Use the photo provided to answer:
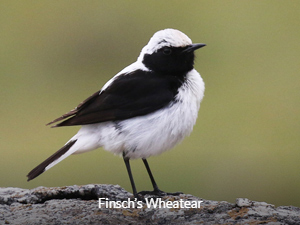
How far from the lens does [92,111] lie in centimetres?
565

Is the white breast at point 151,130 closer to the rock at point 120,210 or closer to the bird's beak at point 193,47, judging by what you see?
the bird's beak at point 193,47

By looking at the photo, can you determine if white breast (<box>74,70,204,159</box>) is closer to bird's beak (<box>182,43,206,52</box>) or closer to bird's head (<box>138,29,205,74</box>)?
bird's head (<box>138,29,205,74</box>)

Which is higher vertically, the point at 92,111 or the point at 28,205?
the point at 92,111

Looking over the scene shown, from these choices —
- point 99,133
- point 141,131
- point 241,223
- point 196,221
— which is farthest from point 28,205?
point 241,223

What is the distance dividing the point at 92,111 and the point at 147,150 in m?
0.70

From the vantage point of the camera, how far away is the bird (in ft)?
18.4

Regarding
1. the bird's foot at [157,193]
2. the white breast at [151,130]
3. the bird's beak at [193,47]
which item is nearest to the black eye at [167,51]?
the bird's beak at [193,47]

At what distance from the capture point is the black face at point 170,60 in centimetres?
584

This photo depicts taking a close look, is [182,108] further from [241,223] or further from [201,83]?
[241,223]

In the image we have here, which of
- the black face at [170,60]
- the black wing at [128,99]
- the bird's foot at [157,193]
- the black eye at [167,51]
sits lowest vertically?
the bird's foot at [157,193]

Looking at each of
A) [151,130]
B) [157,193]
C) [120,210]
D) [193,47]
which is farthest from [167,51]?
[120,210]

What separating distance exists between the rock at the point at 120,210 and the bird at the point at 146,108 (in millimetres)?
330

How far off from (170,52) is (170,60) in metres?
0.09

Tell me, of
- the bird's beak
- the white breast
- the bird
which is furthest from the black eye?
the white breast
